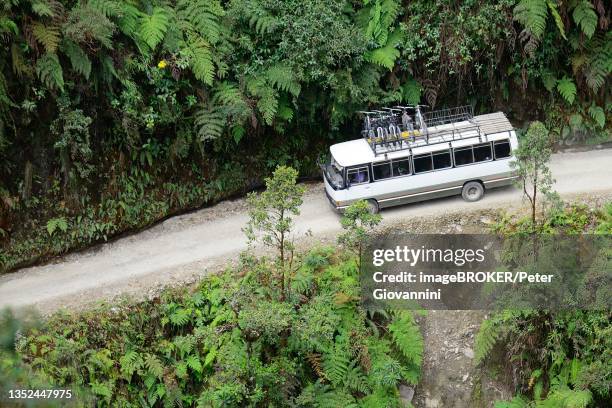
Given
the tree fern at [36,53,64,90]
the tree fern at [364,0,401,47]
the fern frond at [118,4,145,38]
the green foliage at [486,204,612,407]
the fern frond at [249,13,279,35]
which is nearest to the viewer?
the green foliage at [486,204,612,407]

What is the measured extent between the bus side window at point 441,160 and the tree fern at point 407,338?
165 inches

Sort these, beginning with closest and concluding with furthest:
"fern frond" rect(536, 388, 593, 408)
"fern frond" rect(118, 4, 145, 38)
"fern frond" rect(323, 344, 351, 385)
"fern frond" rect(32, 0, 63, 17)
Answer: "fern frond" rect(536, 388, 593, 408) → "fern frond" rect(323, 344, 351, 385) → "fern frond" rect(32, 0, 63, 17) → "fern frond" rect(118, 4, 145, 38)

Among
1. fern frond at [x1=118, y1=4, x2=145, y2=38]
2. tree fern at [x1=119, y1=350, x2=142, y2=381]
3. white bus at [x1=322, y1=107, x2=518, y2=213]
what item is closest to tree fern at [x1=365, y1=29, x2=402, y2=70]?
white bus at [x1=322, y1=107, x2=518, y2=213]

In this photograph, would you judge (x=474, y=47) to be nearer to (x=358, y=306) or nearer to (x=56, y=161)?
(x=358, y=306)

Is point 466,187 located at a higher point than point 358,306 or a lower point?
higher

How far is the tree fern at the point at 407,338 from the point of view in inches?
719

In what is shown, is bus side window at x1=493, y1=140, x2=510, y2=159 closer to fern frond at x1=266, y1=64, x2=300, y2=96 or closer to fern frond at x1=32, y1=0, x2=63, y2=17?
fern frond at x1=266, y1=64, x2=300, y2=96

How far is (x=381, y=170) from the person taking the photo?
20.5 meters

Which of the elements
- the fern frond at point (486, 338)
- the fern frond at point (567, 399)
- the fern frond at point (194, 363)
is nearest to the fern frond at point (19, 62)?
the fern frond at point (194, 363)

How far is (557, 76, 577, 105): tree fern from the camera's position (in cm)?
2175

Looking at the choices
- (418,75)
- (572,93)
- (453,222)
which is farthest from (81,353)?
(572,93)

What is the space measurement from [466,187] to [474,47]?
374cm

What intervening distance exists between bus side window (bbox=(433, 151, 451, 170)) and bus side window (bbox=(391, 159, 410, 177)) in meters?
0.73

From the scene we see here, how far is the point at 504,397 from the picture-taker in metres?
18.8
